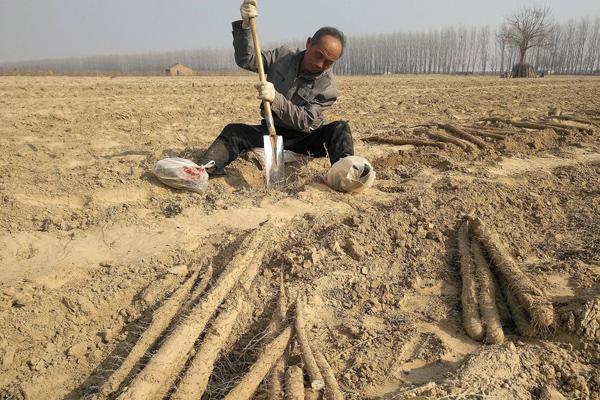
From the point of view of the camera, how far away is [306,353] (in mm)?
1856

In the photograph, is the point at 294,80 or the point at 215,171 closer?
the point at 215,171

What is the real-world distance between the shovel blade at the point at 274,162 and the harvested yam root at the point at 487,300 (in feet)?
5.73

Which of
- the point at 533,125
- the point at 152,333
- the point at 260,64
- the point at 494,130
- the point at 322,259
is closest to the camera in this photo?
the point at 152,333

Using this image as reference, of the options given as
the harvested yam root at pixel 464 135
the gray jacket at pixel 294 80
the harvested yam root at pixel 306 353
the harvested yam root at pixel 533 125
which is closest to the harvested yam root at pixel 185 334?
the harvested yam root at pixel 306 353

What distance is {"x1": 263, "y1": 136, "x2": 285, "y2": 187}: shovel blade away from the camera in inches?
143

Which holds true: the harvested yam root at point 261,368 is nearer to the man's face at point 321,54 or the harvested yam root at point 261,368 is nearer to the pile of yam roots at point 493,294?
the pile of yam roots at point 493,294

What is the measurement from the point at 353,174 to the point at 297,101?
→ 101cm

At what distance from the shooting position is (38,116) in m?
→ 6.38

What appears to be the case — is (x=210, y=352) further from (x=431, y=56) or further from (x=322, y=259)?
(x=431, y=56)

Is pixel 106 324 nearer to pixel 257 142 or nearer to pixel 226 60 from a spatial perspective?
pixel 257 142

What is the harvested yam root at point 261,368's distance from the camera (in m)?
1.68

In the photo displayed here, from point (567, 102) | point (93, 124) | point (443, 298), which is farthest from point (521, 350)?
point (567, 102)

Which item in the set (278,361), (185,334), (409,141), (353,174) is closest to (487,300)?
(278,361)

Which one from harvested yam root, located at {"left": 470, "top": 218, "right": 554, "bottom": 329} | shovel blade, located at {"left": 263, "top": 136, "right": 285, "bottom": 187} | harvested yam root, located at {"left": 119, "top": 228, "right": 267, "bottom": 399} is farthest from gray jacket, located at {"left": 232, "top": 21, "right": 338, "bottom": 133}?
harvested yam root, located at {"left": 470, "top": 218, "right": 554, "bottom": 329}
